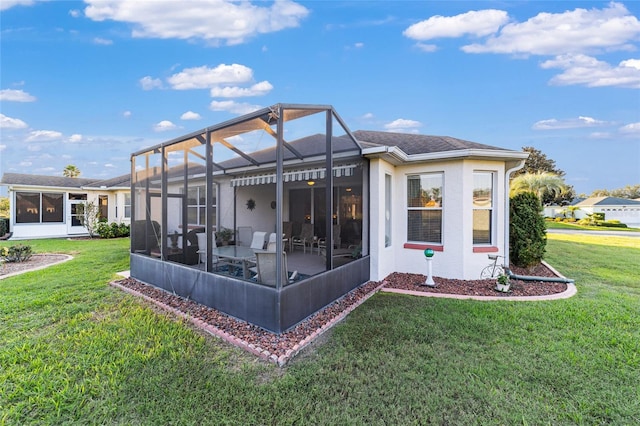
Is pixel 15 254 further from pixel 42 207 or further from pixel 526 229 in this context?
pixel 526 229

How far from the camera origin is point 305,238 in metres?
12.1

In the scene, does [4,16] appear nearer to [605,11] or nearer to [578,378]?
[578,378]

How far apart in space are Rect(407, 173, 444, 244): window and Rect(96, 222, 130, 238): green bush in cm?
2032

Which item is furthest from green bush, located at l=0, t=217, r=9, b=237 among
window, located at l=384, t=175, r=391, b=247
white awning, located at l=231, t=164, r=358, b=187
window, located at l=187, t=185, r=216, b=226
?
window, located at l=384, t=175, r=391, b=247

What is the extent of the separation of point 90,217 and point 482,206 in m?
23.6

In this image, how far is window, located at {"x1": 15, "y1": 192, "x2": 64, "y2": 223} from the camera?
61.8 ft

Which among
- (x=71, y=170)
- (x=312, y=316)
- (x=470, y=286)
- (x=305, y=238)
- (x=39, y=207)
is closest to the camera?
(x=312, y=316)

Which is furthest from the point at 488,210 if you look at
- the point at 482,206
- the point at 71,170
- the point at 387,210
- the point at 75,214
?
the point at 71,170

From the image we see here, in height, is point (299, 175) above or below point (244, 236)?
above

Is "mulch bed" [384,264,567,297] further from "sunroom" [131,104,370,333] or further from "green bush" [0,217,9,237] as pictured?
"green bush" [0,217,9,237]

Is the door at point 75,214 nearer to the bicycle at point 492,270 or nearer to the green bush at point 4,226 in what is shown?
the green bush at point 4,226

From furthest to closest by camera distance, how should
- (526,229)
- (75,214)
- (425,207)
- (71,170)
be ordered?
1. (71,170)
2. (75,214)
3. (526,229)
4. (425,207)

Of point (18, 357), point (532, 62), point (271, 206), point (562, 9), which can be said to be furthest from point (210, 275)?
point (532, 62)

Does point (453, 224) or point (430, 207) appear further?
point (430, 207)
